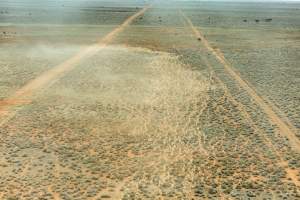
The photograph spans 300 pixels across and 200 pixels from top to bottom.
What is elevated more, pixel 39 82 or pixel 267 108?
pixel 39 82

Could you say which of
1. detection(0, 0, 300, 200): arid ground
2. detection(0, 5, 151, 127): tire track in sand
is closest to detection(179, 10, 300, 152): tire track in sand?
detection(0, 0, 300, 200): arid ground

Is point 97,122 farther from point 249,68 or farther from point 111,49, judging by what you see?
point 111,49

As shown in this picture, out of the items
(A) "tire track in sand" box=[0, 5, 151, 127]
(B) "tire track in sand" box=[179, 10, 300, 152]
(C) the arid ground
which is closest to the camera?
(C) the arid ground

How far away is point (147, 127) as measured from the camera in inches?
290

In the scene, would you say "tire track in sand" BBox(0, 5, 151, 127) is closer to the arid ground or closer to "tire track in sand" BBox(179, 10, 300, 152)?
the arid ground

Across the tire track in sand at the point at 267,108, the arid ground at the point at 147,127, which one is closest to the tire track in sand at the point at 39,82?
the arid ground at the point at 147,127

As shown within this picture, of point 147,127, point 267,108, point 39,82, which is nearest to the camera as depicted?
point 147,127

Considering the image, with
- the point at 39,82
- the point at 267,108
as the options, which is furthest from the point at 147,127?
the point at 39,82

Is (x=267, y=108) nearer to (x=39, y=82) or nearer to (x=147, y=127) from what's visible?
(x=147, y=127)

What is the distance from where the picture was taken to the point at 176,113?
8.18 m

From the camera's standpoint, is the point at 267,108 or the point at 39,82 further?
the point at 39,82

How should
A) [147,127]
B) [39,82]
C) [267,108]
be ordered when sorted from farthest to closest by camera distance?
1. [39,82]
2. [267,108]
3. [147,127]

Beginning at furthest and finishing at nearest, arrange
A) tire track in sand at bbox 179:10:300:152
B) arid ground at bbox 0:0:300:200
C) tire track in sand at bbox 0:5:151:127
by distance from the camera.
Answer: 1. tire track in sand at bbox 0:5:151:127
2. tire track in sand at bbox 179:10:300:152
3. arid ground at bbox 0:0:300:200

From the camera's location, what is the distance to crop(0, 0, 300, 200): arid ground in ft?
17.5
